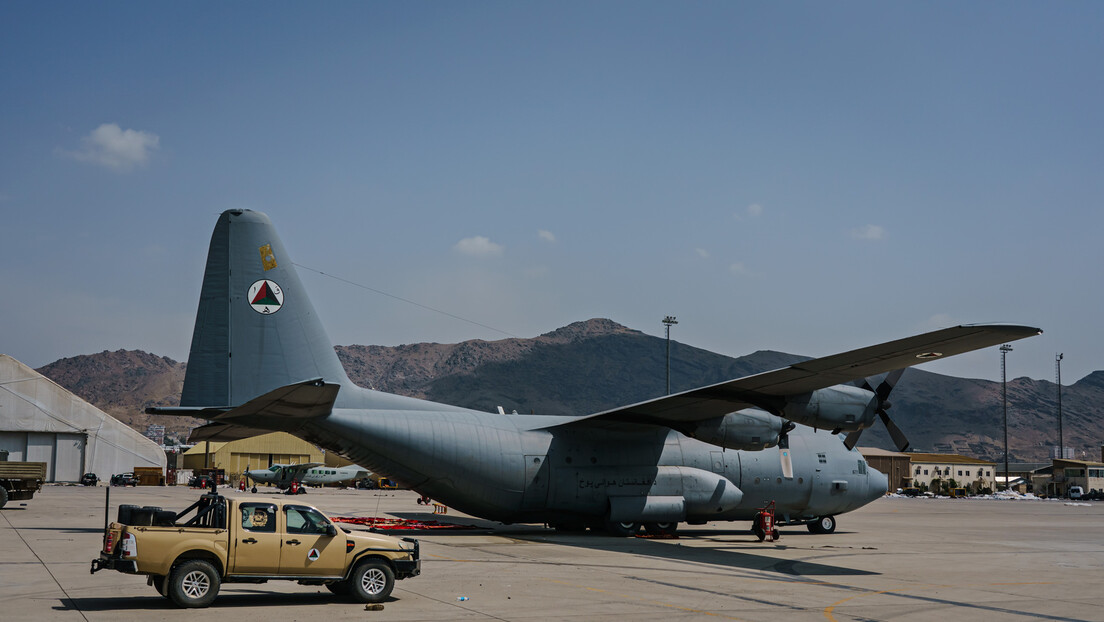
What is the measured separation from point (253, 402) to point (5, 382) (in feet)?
187

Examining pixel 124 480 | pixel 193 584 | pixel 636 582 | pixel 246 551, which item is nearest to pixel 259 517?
pixel 246 551

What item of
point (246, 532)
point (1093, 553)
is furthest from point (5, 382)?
point (1093, 553)

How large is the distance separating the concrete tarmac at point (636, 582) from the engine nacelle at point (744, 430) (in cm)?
269

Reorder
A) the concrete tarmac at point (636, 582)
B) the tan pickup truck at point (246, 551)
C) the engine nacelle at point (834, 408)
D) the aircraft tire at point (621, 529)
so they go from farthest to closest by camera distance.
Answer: the aircraft tire at point (621, 529)
the engine nacelle at point (834, 408)
the concrete tarmac at point (636, 582)
the tan pickup truck at point (246, 551)

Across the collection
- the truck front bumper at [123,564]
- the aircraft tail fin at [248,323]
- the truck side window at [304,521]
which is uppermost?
the aircraft tail fin at [248,323]

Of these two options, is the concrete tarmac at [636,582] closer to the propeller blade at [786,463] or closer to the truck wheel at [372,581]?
the truck wheel at [372,581]

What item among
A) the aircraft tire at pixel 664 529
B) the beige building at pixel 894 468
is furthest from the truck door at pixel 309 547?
the beige building at pixel 894 468

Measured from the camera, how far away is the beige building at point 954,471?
10675 cm

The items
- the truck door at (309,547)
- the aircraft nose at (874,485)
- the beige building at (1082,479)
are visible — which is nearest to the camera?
the truck door at (309,547)

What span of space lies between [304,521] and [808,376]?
11618 mm

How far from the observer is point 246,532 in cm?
1170

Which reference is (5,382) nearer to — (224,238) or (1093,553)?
(224,238)

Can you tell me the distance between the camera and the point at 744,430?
22.8 meters

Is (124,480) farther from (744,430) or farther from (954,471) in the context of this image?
(954,471)
